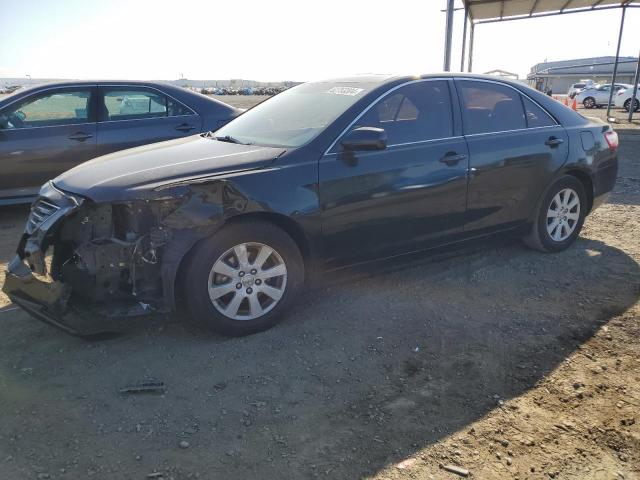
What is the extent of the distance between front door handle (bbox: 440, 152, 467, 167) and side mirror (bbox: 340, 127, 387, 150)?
0.69 m

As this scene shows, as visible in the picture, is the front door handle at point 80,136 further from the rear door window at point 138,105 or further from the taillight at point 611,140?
the taillight at point 611,140

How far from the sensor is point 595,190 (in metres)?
5.21

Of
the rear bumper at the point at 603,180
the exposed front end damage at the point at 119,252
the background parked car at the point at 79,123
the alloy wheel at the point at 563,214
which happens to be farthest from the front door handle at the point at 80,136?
the rear bumper at the point at 603,180

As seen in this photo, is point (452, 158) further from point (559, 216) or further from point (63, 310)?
point (63, 310)

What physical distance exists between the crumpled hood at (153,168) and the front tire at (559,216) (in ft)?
9.01

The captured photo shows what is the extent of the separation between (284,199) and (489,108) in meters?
2.21

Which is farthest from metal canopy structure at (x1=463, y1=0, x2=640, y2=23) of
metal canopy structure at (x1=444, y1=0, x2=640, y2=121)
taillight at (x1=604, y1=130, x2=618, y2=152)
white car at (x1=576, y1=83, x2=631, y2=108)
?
white car at (x1=576, y1=83, x2=631, y2=108)

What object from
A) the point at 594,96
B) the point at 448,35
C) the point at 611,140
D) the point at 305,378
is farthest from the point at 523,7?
the point at 594,96

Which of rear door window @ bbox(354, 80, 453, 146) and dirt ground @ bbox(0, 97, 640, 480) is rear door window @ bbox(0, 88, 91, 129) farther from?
rear door window @ bbox(354, 80, 453, 146)

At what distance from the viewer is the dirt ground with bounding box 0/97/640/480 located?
2389mm

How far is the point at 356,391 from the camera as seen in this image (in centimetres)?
292

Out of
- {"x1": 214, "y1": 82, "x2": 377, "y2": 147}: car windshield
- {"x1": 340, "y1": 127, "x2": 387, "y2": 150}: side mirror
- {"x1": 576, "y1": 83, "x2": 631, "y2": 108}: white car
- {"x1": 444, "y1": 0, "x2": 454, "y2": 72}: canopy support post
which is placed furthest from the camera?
{"x1": 576, "y1": 83, "x2": 631, "y2": 108}: white car

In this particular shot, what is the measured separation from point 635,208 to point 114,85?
6.74 m

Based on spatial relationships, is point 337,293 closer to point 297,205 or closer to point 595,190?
point 297,205
